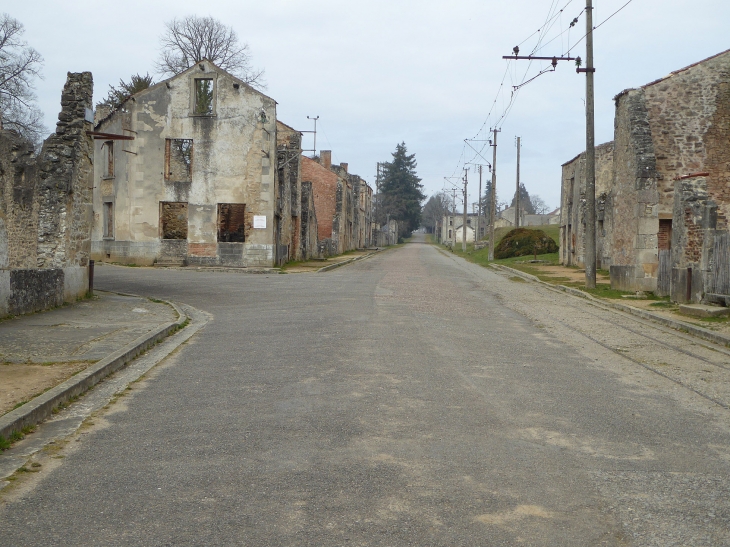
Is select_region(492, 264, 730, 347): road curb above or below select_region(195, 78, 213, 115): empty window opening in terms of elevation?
below

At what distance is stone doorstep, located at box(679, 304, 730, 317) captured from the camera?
14706 millimetres

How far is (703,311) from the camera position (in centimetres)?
1484

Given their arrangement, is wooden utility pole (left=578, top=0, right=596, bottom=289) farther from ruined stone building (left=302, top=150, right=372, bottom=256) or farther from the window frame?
ruined stone building (left=302, top=150, right=372, bottom=256)

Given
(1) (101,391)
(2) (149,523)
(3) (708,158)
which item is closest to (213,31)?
(3) (708,158)

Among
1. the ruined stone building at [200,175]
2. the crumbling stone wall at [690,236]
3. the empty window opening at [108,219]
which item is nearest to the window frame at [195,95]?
the ruined stone building at [200,175]

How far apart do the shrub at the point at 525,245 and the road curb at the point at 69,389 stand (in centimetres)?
4378

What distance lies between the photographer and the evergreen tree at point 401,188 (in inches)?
4717

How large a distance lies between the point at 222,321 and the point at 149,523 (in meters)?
9.60

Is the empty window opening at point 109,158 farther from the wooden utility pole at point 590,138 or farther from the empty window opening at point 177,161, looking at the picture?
the wooden utility pole at point 590,138

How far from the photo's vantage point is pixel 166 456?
5.14 meters

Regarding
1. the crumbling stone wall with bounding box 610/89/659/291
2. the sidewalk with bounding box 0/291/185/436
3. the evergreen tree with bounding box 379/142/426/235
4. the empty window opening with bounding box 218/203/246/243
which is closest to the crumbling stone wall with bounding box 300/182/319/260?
the empty window opening with bounding box 218/203/246/243

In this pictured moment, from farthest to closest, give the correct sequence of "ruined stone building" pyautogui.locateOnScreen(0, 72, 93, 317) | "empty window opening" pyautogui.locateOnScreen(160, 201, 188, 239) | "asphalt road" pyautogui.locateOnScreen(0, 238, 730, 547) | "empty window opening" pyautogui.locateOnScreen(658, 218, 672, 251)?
"empty window opening" pyautogui.locateOnScreen(160, 201, 188, 239) → "empty window opening" pyautogui.locateOnScreen(658, 218, 672, 251) → "ruined stone building" pyautogui.locateOnScreen(0, 72, 93, 317) → "asphalt road" pyautogui.locateOnScreen(0, 238, 730, 547)

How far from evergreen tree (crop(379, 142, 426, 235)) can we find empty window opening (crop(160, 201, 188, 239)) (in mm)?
84088

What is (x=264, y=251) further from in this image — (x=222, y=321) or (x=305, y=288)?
(x=222, y=321)
